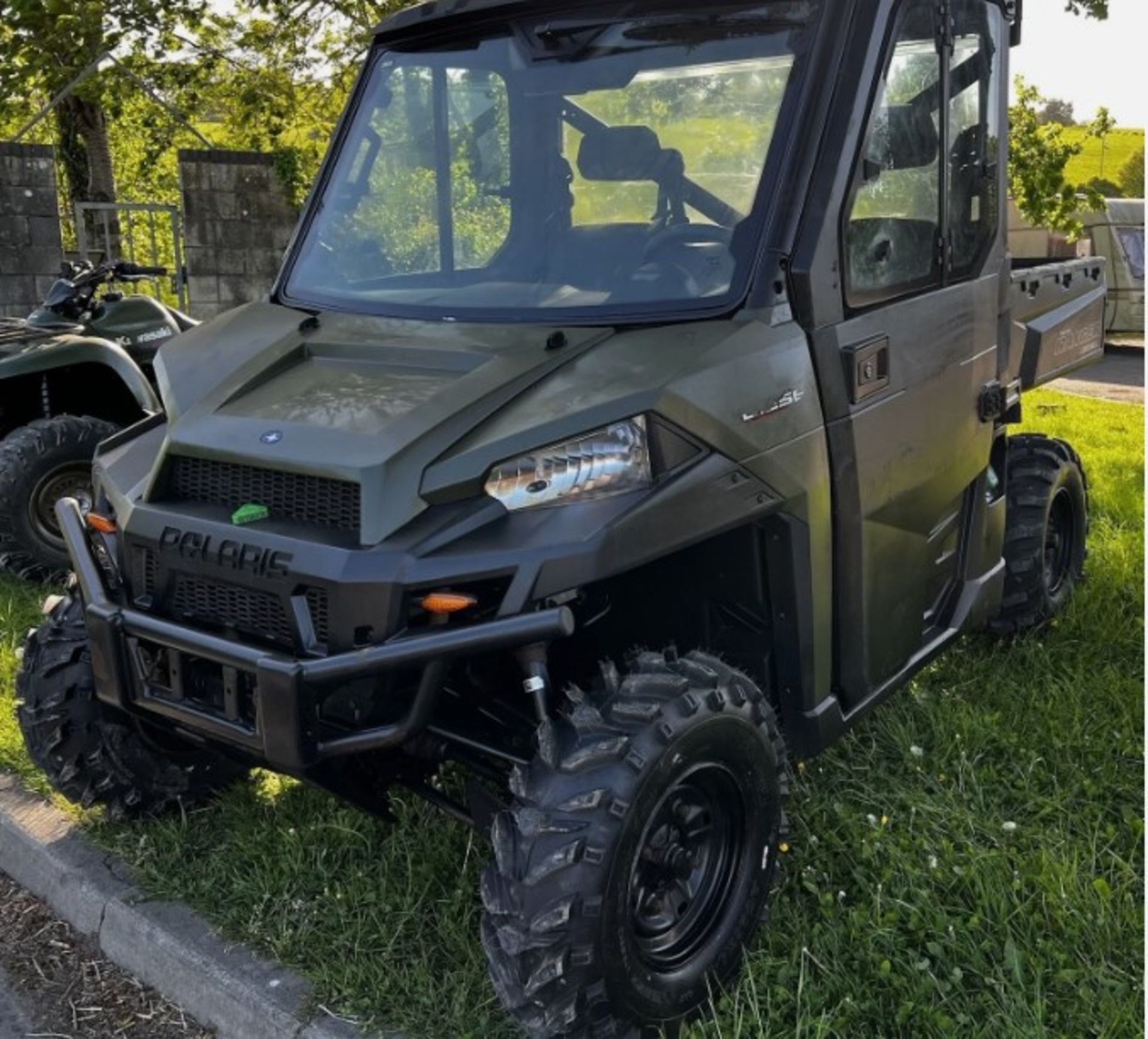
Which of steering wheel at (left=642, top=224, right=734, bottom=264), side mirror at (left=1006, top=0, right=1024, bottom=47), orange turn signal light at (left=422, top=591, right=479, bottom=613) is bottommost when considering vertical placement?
orange turn signal light at (left=422, top=591, right=479, bottom=613)

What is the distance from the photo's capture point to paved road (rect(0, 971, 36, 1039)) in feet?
9.91

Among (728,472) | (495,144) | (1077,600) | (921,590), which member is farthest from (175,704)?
(1077,600)

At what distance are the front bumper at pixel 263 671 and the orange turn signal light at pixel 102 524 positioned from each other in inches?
1.6

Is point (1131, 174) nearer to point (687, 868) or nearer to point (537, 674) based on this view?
point (687, 868)

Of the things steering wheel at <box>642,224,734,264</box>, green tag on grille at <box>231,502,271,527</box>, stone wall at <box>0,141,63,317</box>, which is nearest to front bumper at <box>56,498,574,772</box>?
green tag on grille at <box>231,502,271,527</box>

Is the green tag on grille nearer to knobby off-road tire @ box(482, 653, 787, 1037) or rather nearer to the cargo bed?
knobby off-road tire @ box(482, 653, 787, 1037)

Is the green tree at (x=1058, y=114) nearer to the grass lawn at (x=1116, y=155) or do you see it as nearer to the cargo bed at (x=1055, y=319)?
the cargo bed at (x=1055, y=319)

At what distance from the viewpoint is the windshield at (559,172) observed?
3016 mm

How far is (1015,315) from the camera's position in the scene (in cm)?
440

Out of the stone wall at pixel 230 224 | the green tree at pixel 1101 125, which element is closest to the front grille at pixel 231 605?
the stone wall at pixel 230 224

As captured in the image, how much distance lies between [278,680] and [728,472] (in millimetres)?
1021

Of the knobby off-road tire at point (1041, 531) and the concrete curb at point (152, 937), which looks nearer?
the concrete curb at point (152, 937)

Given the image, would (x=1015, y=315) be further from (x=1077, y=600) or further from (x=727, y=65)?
(x=727, y=65)

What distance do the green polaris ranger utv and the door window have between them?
16mm
